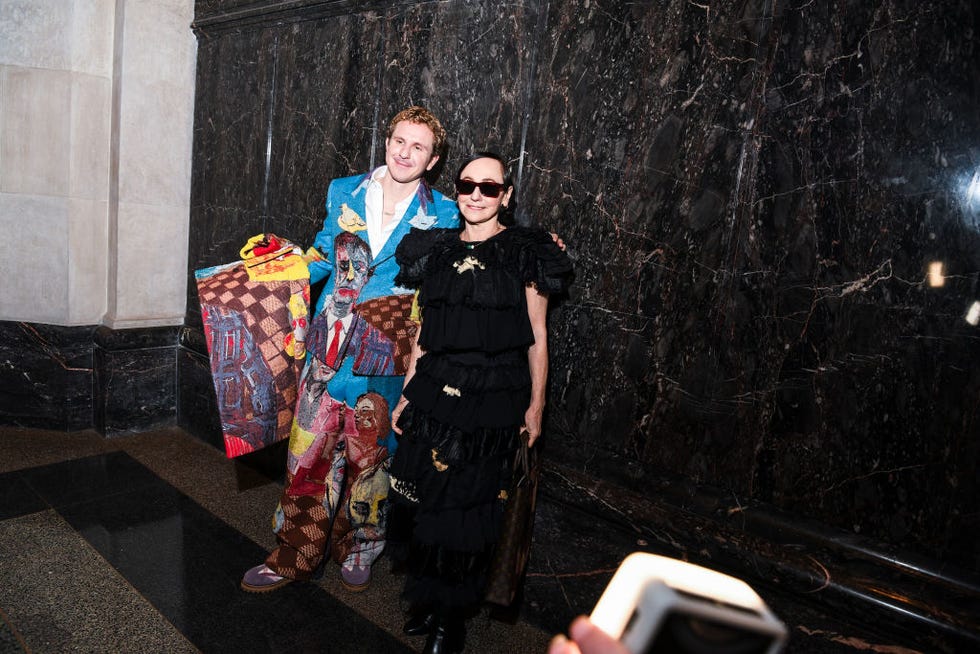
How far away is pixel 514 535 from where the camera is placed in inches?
92.2

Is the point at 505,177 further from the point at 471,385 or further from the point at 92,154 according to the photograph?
the point at 92,154

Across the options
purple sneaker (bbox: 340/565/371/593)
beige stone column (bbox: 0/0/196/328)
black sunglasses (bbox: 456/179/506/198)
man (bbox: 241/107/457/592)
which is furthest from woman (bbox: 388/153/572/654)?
beige stone column (bbox: 0/0/196/328)

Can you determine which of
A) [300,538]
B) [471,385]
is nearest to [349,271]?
[471,385]

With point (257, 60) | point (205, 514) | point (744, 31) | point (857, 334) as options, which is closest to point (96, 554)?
point (205, 514)

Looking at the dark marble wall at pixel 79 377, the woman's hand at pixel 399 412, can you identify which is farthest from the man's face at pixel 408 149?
the dark marble wall at pixel 79 377

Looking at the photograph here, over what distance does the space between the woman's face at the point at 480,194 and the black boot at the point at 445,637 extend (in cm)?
158

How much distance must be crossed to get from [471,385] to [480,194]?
70 cm

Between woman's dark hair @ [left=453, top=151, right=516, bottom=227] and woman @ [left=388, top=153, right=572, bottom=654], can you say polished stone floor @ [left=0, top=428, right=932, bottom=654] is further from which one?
woman's dark hair @ [left=453, top=151, right=516, bottom=227]

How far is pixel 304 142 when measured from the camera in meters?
3.73

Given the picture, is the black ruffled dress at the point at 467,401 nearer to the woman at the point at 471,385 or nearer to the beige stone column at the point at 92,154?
the woman at the point at 471,385

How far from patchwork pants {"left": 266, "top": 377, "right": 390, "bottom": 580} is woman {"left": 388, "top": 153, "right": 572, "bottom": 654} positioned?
427 mm

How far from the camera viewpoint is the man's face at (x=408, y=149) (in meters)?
2.57

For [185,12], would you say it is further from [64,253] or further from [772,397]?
[772,397]

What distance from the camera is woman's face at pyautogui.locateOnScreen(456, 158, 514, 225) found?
88.7 inches
